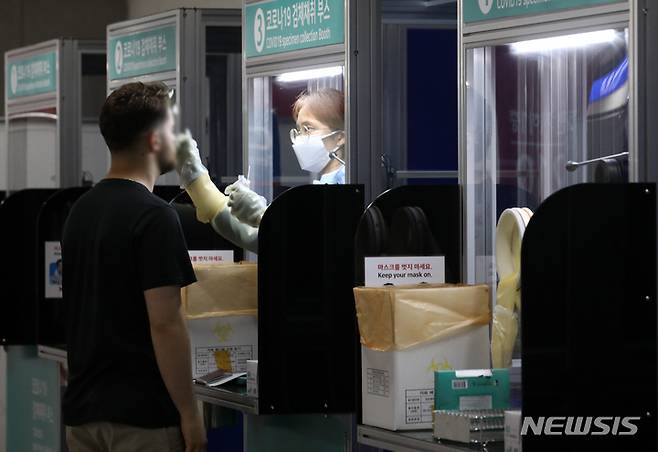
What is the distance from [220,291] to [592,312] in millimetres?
1507

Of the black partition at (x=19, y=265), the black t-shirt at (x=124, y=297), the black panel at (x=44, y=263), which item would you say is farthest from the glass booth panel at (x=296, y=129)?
the black partition at (x=19, y=265)

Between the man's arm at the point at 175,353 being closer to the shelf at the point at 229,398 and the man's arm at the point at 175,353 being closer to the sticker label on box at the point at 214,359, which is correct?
the shelf at the point at 229,398

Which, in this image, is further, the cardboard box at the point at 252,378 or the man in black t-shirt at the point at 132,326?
the cardboard box at the point at 252,378

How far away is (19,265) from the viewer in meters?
5.53

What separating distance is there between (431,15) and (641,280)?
106 inches

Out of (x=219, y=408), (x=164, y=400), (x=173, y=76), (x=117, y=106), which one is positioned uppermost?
(x=173, y=76)

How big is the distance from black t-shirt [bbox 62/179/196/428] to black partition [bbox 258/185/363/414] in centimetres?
78

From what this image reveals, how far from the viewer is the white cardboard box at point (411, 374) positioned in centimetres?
277

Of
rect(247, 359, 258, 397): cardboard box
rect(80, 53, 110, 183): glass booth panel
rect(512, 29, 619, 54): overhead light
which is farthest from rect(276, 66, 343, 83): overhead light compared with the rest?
rect(80, 53, 110, 183): glass booth panel

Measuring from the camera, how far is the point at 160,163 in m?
0.92

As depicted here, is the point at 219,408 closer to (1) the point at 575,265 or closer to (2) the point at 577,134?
(2) the point at 577,134

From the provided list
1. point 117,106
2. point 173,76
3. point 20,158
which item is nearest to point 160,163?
point 117,106

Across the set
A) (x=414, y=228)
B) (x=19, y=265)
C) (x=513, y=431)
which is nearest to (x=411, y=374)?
(x=513, y=431)

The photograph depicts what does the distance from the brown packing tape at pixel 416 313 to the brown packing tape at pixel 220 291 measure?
0.87m
